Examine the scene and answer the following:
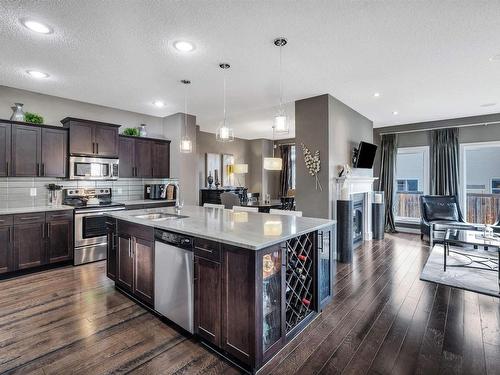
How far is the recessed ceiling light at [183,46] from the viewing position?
2814mm

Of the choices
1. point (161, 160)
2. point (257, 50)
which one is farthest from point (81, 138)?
point (257, 50)

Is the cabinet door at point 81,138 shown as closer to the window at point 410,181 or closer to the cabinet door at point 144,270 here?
the cabinet door at point 144,270

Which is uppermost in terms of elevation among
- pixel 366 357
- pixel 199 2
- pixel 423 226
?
pixel 199 2

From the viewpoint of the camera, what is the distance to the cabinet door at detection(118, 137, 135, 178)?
5207 millimetres

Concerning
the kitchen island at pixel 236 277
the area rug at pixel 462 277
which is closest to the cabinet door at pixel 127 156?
the kitchen island at pixel 236 277

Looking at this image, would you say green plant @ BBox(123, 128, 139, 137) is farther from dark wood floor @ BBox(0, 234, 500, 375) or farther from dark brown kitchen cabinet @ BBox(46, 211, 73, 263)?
dark wood floor @ BBox(0, 234, 500, 375)

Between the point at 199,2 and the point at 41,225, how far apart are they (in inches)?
153

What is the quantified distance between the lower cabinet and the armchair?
5607 millimetres

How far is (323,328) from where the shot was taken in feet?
8.15

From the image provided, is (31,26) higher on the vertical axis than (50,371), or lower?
higher

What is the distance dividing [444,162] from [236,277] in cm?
661

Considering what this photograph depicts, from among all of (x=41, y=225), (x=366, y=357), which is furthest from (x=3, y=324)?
(x=366, y=357)

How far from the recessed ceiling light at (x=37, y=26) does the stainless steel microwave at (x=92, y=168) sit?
2.39 meters

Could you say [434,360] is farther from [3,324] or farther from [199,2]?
[3,324]
